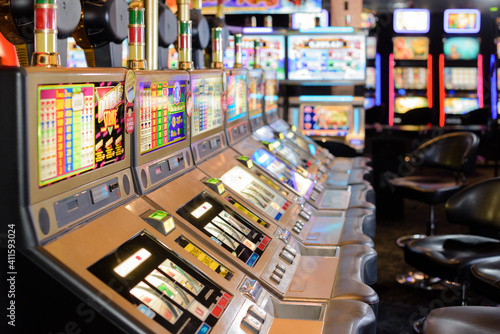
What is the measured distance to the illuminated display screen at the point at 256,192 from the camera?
2.75 m

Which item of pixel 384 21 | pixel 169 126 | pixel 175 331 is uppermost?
pixel 384 21

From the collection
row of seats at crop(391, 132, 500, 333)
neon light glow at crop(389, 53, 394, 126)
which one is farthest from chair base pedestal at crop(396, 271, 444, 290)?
neon light glow at crop(389, 53, 394, 126)

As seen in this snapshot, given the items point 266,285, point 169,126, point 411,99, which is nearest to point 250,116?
point 169,126

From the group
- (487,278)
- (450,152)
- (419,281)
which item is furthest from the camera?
(450,152)

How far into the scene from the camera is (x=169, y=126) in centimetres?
228

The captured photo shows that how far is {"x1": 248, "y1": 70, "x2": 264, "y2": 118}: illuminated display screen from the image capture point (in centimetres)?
437

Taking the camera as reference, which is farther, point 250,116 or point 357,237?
point 250,116

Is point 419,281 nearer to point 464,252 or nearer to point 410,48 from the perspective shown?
point 464,252

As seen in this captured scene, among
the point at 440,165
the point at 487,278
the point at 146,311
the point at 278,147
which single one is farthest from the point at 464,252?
the point at 146,311

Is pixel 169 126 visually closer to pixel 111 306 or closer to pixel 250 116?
pixel 111 306

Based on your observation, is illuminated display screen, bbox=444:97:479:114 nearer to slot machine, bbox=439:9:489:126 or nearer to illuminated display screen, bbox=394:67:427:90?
slot machine, bbox=439:9:489:126

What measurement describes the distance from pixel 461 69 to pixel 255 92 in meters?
6.73

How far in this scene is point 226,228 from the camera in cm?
220

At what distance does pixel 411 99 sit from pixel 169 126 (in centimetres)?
885
